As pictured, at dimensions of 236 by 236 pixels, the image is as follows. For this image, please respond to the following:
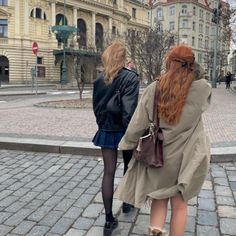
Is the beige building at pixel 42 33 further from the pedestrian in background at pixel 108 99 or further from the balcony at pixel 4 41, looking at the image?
the pedestrian in background at pixel 108 99

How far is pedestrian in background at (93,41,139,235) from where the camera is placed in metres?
3.32

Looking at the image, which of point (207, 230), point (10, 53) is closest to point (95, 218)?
point (207, 230)

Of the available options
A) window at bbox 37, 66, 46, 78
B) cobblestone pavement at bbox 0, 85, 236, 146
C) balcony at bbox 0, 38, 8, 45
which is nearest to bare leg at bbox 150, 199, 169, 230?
cobblestone pavement at bbox 0, 85, 236, 146

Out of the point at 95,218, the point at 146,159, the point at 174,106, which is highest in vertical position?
the point at 174,106

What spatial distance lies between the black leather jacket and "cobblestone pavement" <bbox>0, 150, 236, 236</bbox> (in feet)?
3.56

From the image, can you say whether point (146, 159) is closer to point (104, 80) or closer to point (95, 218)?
point (104, 80)

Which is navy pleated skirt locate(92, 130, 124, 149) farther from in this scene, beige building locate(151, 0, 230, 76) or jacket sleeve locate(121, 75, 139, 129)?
beige building locate(151, 0, 230, 76)

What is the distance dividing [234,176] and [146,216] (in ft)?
6.96

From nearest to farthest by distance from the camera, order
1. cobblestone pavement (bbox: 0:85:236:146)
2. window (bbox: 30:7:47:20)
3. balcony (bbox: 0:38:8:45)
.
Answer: cobblestone pavement (bbox: 0:85:236:146) < balcony (bbox: 0:38:8:45) < window (bbox: 30:7:47:20)

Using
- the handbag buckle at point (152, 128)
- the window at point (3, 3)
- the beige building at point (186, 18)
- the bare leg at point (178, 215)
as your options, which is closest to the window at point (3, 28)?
the window at point (3, 3)

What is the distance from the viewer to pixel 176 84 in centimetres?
276

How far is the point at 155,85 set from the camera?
2854mm

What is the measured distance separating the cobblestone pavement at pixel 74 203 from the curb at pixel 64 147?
0.79 ft

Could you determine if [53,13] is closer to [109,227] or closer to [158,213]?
[109,227]
